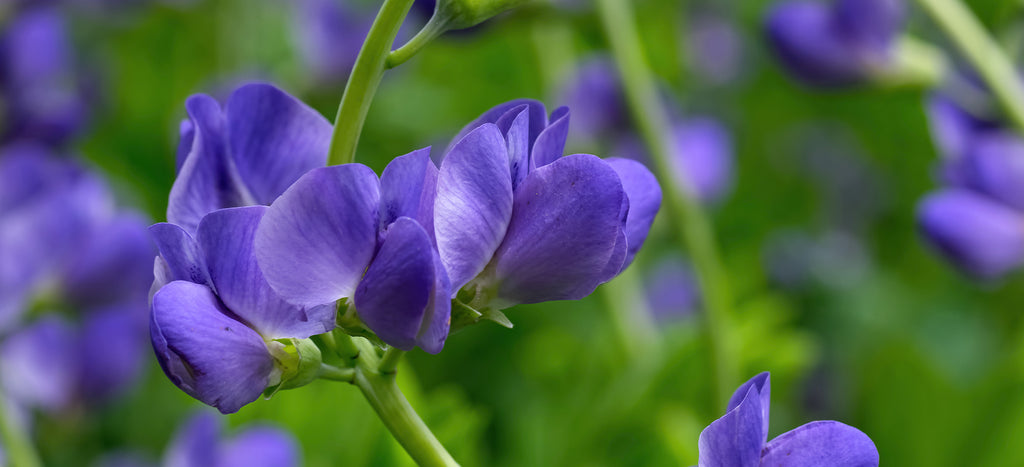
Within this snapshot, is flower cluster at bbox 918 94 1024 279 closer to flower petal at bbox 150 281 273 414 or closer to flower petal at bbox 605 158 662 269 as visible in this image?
flower petal at bbox 605 158 662 269

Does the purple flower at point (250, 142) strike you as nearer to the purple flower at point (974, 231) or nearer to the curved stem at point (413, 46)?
the curved stem at point (413, 46)

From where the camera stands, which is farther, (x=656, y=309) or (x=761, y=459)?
(x=656, y=309)

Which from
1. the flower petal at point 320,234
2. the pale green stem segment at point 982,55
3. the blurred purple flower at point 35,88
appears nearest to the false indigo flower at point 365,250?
the flower petal at point 320,234

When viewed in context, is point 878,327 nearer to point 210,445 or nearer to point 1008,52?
point 1008,52

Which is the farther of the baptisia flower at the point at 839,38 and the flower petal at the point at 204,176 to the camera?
the baptisia flower at the point at 839,38

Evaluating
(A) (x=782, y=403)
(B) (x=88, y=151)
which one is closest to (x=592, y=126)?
(A) (x=782, y=403)

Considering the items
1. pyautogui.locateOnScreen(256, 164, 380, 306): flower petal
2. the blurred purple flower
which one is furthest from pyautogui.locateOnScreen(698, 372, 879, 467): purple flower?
the blurred purple flower
